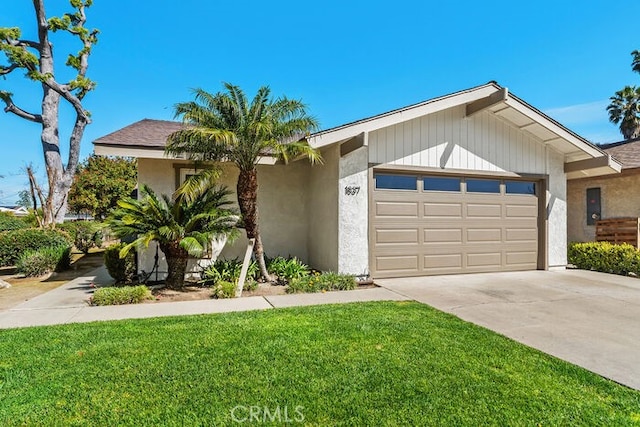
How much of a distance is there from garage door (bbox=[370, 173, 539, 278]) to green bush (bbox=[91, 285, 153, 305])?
203 inches

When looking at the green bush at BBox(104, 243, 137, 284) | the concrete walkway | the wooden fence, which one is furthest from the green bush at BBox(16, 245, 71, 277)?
the wooden fence

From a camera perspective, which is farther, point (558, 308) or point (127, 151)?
point (127, 151)

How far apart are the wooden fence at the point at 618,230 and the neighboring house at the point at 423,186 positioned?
1.76 m

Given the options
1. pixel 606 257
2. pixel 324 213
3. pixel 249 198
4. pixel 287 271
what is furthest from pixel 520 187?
pixel 249 198

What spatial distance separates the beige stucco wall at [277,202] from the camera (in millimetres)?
8672

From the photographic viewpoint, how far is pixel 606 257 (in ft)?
32.0

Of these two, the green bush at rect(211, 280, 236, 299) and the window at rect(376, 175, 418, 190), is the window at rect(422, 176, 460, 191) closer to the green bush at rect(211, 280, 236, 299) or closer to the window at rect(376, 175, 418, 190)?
the window at rect(376, 175, 418, 190)

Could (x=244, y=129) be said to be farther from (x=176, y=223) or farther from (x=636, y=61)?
(x=636, y=61)

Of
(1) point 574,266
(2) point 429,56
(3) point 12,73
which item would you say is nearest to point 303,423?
(1) point 574,266

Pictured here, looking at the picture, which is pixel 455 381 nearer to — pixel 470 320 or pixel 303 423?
pixel 303 423

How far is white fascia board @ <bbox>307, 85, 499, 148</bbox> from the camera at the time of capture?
745cm

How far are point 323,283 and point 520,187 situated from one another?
6.77 meters

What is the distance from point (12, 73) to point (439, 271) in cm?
2329

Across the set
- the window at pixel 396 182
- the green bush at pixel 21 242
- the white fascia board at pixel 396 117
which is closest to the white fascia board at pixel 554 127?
the white fascia board at pixel 396 117
